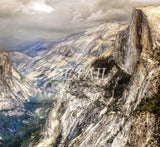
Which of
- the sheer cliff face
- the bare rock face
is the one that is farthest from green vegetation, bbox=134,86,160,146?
the bare rock face

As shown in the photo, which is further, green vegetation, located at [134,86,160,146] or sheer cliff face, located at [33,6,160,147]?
sheer cliff face, located at [33,6,160,147]

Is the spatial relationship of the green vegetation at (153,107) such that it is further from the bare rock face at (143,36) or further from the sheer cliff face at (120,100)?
the bare rock face at (143,36)

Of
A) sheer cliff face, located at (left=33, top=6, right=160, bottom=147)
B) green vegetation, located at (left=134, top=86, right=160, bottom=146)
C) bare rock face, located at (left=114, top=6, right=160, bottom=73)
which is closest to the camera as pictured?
green vegetation, located at (left=134, top=86, right=160, bottom=146)

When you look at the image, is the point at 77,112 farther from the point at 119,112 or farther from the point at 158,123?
the point at 158,123

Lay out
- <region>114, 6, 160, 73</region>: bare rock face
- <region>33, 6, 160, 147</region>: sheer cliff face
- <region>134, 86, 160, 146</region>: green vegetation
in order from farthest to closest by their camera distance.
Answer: <region>114, 6, 160, 73</region>: bare rock face
<region>33, 6, 160, 147</region>: sheer cliff face
<region>134, 86, 160, 146</region>: green vegetation

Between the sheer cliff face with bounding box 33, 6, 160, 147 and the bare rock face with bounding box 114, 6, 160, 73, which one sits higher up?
the bare rock face with bounding box 114, 6, 160, 73

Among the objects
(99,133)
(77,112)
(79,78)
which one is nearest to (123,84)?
(99,133)

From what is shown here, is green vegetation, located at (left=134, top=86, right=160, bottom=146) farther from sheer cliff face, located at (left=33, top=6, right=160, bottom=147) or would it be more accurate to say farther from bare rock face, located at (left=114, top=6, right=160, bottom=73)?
bare rock face, located at (left=114, top=6, right=160, bottom=73)

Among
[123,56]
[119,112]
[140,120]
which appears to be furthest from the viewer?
[123,56]
